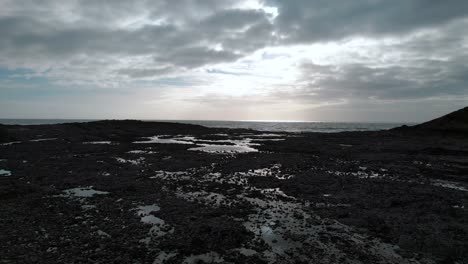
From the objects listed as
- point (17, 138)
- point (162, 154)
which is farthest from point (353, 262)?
point (17, 138)

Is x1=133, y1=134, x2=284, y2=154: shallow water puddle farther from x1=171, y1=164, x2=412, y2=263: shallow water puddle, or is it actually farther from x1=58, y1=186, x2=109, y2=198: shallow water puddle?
x1=171, y1=164, x2=412, y2=263: shallow water puddle

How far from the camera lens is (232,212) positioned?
15.6 metres

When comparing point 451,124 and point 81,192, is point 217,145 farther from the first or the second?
point 451,124

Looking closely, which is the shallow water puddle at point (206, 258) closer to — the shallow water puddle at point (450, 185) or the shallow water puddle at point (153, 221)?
the shallow water puddle at point (153, 221)

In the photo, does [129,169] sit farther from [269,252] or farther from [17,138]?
[17,138]

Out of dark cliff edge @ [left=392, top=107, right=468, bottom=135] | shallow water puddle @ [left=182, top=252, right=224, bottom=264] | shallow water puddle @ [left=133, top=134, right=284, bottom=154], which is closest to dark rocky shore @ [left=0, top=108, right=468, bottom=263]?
shallow water puddle @ [left=182, top=252, right=224, bottom=264]

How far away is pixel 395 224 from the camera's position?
13961mm

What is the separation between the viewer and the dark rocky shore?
11117 millimetres

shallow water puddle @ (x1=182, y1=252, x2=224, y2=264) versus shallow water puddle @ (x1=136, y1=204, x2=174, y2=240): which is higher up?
shallow water puddle @ (x1=136, y1=204, x2=174, y2=240)

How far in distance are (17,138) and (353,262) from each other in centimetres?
5586

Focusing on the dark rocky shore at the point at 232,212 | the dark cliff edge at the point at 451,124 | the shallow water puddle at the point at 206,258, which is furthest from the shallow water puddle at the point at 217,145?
the dark cliff edge at the point at 451,124

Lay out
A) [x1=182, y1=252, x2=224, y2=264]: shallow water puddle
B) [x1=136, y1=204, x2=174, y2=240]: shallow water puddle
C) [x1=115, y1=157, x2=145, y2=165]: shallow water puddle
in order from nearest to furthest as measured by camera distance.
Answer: [x1=182, y1=252, x2=224, y2=264]: shallow water puddle → [x1=136, y1=204, x2=174, y2=240]: shallow water puddle → [x1=115, y1=157, x2=145, y2=165]: shallow water puddle

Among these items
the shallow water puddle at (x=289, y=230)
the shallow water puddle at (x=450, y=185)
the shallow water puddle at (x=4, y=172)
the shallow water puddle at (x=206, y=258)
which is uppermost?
the shallow water puddle at (x=450, y=185)

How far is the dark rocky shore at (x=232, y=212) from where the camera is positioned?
438 inches
